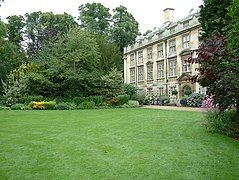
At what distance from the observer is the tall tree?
56.1 meters

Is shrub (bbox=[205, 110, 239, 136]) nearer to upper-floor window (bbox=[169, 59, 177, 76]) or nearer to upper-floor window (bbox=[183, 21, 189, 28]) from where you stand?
upper-floor window (bbox=[183, 21, 189, 28])

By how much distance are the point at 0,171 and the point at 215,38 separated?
27.4 feet

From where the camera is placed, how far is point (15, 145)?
9.95 meters

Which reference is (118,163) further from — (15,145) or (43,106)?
(43,106)

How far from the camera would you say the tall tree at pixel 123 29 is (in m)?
56.1

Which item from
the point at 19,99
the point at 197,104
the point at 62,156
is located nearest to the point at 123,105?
the point at 197,104

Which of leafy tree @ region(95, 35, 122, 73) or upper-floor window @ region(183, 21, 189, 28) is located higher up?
upper-floor window @ region(183, 21, 189, 28)

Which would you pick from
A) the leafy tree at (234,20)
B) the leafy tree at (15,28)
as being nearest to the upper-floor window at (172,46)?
the leafy tree at (15,28)

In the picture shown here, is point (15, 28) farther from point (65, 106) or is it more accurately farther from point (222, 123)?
point (222, 123)

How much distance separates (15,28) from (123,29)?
18.3m

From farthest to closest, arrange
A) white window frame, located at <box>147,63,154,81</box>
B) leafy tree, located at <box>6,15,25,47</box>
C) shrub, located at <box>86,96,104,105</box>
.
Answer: leafy tree, located at <box>6,15,25,47</box>
white window frame, located at <box>147,63,154,81</box>
shrub, located at <box>86,96,104,105</box>

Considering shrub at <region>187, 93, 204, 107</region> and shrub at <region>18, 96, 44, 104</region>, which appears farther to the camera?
shrub at <region>18, 96, 44, 104</region>

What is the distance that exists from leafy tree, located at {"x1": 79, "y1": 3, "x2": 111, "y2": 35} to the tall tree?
1626 millimetres

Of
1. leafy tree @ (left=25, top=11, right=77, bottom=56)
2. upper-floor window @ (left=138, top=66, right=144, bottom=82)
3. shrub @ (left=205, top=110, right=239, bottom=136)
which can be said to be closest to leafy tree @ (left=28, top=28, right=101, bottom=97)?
upper-floor window @ (left=138, top=66, right=144, bottom=82)
